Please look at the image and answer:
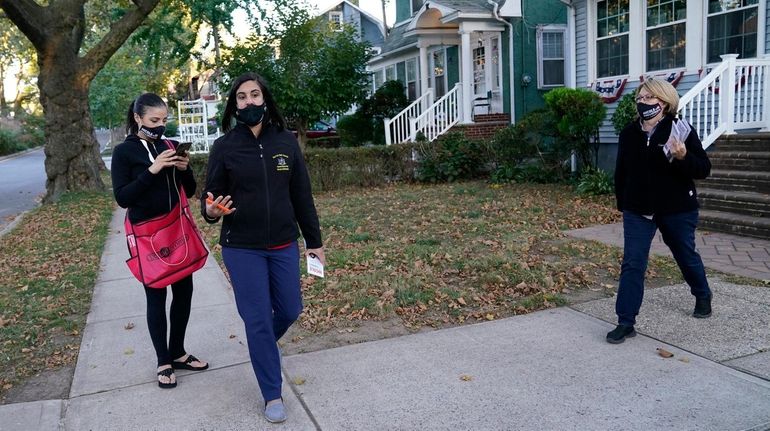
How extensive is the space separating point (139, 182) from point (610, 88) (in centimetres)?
1134

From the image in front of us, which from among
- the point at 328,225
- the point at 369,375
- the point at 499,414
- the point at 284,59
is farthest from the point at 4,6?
the point at 499,414

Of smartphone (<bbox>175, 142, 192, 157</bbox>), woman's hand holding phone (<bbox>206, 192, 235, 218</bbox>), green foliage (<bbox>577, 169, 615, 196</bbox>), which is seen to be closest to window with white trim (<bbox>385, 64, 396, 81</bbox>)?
green foliage (<bbox>577, 169, 615, 196</bbox>)

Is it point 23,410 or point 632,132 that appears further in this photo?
point 632,132

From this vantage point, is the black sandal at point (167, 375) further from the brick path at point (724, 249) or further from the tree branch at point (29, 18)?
the tree branch at point (29, 18)

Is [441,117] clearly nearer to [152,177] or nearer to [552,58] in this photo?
[552,58]

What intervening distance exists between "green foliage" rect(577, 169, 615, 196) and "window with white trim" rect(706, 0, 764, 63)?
8.66 feet

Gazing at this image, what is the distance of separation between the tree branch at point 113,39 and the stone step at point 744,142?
12040 millimetres

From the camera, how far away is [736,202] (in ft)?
27.4

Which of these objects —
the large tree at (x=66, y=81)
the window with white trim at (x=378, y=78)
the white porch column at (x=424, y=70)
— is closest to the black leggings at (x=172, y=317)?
the large tree at (x=66, y=81)

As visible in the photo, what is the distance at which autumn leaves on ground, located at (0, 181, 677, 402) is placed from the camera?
5.27 metres

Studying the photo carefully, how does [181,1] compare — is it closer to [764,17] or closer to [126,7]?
[126,7]

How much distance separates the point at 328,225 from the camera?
31.9 ft

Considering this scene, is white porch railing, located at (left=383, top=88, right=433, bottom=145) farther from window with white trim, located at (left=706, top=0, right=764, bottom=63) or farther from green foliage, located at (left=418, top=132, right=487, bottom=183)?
window with white trim, located at (left=706, top=0, right=764, bottom=63)

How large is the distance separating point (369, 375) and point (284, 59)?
49.8 ft
